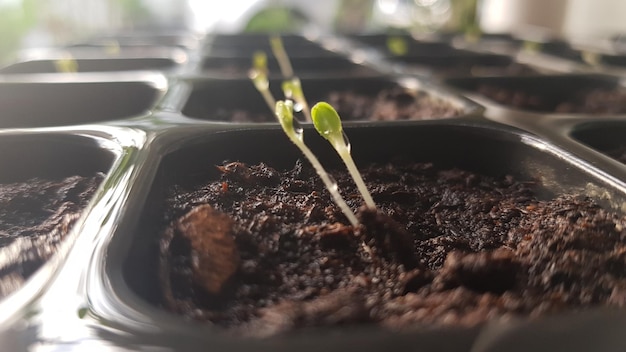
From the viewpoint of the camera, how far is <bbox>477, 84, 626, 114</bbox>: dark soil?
122 cm

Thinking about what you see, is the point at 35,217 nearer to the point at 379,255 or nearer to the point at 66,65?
the point at 379,255

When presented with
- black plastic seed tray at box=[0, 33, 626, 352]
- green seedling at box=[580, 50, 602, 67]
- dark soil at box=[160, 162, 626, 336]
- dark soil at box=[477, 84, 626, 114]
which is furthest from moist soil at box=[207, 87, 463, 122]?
green seedling at box=[580, 50, 602, 67]

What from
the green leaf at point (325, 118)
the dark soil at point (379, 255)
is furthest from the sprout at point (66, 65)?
the green leaf at point (325, 118)

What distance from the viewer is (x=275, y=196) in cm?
68

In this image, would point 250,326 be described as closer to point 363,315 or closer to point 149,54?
point 363,315

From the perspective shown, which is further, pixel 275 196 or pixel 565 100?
pixel 565 100

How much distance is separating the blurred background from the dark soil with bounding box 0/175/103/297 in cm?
164

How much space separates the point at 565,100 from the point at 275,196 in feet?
3.31

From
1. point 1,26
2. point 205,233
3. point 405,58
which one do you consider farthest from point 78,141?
point 1,26

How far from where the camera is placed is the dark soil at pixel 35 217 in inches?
19.5

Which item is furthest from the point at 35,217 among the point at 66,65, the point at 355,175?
the point at 66,65

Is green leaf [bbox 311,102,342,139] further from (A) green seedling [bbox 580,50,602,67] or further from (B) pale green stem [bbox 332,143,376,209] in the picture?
(A) green seedling [bbox 580,50,602,67]

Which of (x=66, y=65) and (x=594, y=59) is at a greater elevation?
(x=66, y=65)

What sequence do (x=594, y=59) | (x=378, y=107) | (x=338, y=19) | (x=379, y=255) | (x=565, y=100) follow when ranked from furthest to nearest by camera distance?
(x=338, y=19), (x=594, y=59), (x=565, y=100), (x=378, y=107), (x=379, y=255)
